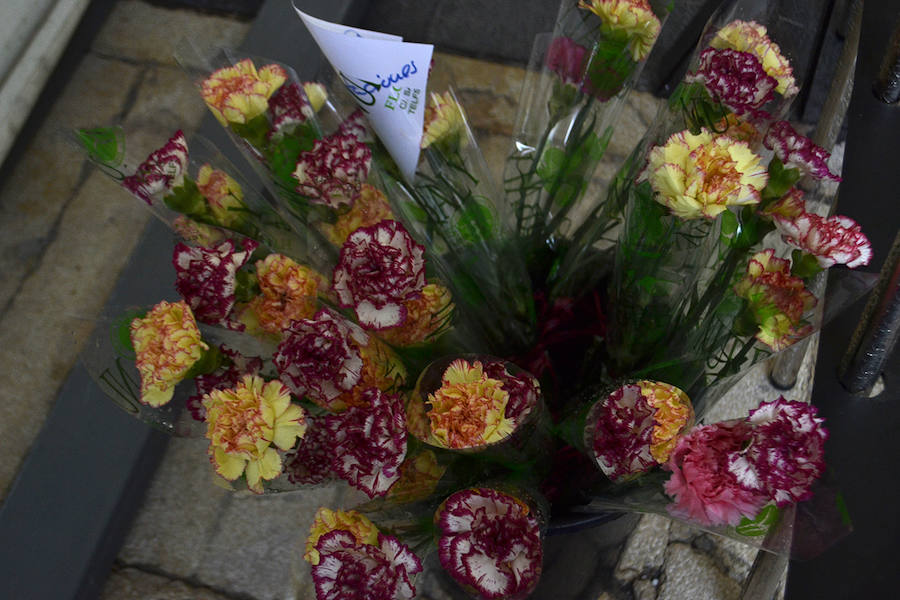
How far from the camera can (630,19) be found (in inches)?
20.3

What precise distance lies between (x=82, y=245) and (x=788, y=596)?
1.02m

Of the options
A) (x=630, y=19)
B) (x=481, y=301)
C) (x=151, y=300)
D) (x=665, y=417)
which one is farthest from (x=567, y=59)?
(x=151, y=300)

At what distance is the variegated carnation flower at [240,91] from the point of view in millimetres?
495

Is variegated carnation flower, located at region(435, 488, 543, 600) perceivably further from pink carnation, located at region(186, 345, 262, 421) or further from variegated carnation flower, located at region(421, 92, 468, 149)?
variegated carnation flower, located at region(421, 92, 468, 149)

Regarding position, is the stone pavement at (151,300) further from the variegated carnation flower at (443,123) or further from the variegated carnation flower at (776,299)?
the variegated carnation flower at (776,299)

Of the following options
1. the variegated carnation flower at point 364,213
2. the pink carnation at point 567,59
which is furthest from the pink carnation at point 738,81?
the variegated carnation flower at point 364,213

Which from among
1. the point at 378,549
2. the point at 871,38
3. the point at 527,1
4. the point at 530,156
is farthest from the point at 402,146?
the point at 527,1

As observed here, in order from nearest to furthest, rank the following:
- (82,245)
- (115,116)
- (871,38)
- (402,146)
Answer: (402,146), (871,38), (82,245), (115,116)

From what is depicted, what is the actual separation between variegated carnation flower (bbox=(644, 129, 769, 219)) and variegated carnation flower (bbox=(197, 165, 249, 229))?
284 mm

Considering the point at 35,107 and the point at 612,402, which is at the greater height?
the point at 612,402

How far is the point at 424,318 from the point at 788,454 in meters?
0.22

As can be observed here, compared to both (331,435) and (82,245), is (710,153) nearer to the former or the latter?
(331,435)

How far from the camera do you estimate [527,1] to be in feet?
4.50

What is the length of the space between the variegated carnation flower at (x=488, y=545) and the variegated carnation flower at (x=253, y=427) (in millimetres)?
90
